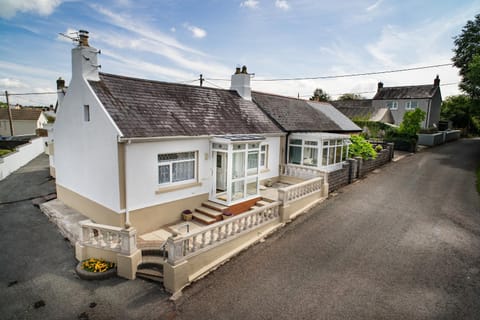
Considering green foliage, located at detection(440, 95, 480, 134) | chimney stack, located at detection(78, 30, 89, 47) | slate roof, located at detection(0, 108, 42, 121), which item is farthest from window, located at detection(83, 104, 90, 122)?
green foliage, located at detection(440, 95, 480, 134)

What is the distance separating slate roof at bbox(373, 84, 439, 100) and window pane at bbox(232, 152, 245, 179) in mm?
44245

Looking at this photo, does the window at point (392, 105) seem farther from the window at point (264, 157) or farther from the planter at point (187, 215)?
the planter at point (187, 215)

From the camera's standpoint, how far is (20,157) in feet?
79.5

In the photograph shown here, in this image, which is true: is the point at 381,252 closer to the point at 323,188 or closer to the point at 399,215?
the point at 399,215

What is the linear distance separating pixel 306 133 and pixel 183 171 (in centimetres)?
863

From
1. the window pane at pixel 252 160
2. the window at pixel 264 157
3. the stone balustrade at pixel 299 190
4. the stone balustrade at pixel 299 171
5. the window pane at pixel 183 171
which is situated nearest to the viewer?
the window pane at pixel 183 171

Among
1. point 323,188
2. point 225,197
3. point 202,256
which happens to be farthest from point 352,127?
point 202,256

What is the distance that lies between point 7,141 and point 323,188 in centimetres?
3709

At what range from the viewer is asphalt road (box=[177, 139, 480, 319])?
21.0 feet

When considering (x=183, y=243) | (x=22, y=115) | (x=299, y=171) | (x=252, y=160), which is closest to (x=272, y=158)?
(x=299, y=171)

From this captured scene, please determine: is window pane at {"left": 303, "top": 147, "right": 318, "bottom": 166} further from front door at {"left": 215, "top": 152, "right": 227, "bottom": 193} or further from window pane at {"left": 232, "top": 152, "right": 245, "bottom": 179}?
front door at {"left": 215, "top": 152, "right": 227, "bottom": 193}

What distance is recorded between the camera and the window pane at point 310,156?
635 inches

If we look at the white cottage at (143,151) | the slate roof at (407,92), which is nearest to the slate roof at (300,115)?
the white cottage at (143,151)

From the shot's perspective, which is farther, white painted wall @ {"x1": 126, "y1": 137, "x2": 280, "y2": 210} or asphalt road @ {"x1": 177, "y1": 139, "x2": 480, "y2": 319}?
white painted wall @ {"x1": 126, "y1": 137, "x2": 280, "y2": 210}
